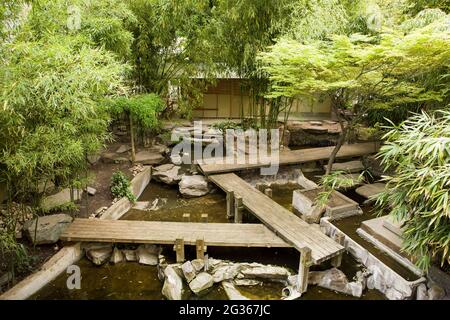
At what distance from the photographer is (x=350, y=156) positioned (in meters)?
9.32

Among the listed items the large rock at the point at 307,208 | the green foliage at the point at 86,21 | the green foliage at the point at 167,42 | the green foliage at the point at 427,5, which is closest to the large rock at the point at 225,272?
the large rock at the point at 307,208

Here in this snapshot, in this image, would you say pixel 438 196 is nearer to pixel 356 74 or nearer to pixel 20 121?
pixel 356 74

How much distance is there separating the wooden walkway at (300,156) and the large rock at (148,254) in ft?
9.12

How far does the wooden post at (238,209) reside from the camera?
20.7 ft

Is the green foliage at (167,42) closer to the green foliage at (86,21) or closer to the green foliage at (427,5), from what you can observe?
the green foliage at (86,21)

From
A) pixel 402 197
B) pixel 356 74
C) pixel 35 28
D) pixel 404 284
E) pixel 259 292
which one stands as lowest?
pixel 259 292

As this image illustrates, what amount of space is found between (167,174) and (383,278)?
5219 millimetres

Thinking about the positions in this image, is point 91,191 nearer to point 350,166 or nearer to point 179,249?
point 179,249

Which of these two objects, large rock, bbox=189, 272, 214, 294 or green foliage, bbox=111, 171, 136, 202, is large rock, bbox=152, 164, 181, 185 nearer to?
green foliage, bbox=111, 171, 136, 202

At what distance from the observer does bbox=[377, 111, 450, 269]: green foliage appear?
3.61m

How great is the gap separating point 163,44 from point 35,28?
12.4 ft

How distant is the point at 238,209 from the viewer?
6.34 meters
